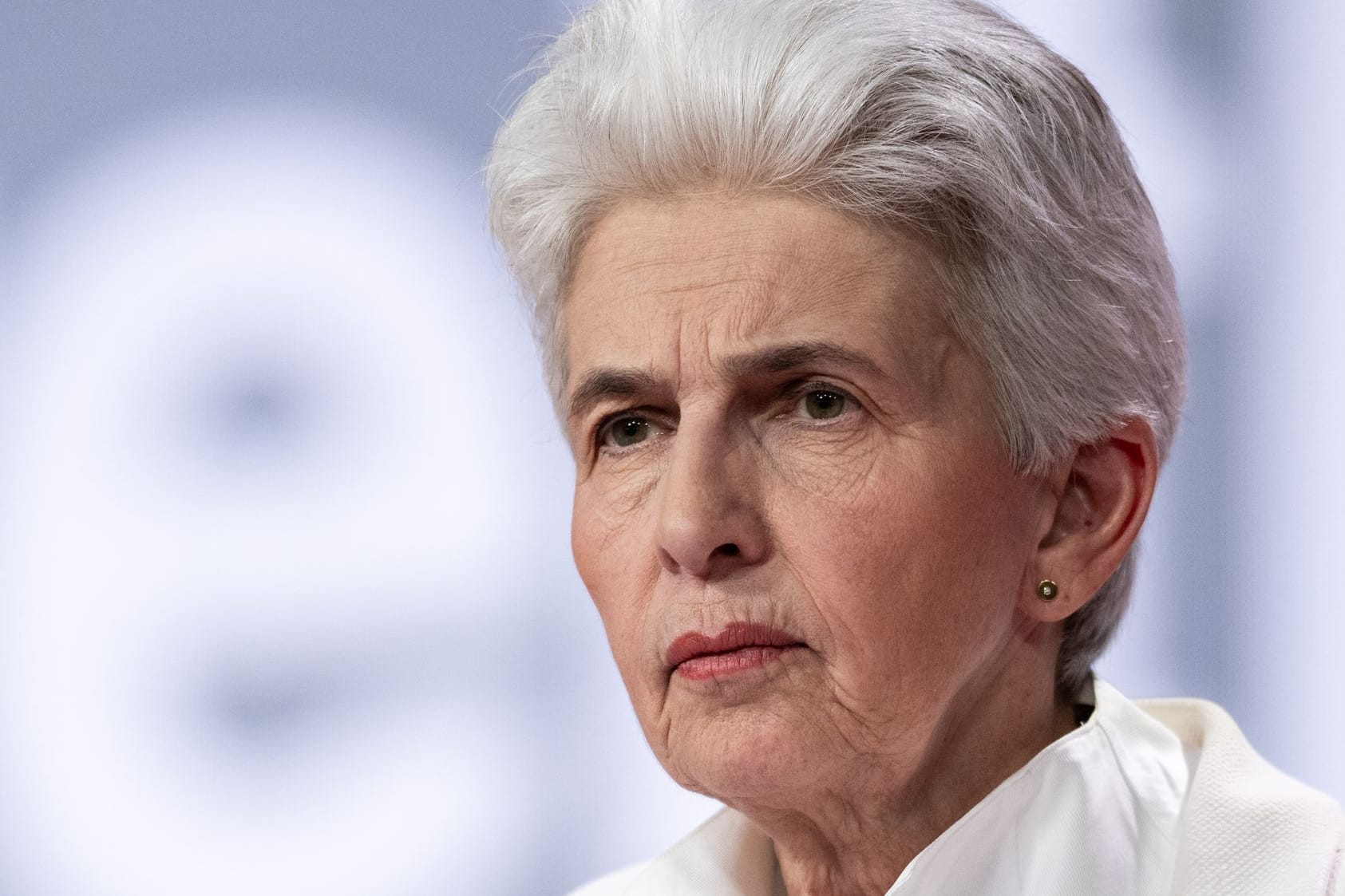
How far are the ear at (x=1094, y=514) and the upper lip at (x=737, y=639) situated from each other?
0.30m

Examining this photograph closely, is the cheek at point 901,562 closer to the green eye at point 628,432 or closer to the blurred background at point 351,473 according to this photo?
the green eye at point 628,432

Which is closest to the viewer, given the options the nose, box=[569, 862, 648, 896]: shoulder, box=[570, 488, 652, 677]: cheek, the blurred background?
the nose

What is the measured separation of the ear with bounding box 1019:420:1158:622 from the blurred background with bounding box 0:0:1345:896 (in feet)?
3.62

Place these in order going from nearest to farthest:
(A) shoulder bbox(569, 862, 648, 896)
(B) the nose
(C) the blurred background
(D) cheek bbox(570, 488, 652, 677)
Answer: (B) the nose, (D) cheek bbox(570, 488, 652, 677), (A) shoulder bbox(569, 862, 648, 896), (C) the blurred background

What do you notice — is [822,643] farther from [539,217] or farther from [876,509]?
[539,217]

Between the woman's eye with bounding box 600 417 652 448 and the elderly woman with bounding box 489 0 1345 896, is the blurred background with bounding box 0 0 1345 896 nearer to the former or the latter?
the woman's eye with bounding box 600 417 652 448

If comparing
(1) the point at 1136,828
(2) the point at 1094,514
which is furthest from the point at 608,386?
(1) the point at 1136,828

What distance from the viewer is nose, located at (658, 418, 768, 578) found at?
4.90 ft

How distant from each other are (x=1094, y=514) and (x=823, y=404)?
0.34m

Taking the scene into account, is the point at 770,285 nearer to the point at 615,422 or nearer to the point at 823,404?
the point at 823,404

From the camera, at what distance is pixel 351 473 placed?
2.70 metres

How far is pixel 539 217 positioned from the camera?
1784 mm

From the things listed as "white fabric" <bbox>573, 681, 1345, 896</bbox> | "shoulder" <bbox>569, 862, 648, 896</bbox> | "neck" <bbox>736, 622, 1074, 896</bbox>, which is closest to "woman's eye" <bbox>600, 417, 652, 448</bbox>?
"neck" <bbox>736, 622, 1074, 896</bbox>

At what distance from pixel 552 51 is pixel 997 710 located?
3.04ft
